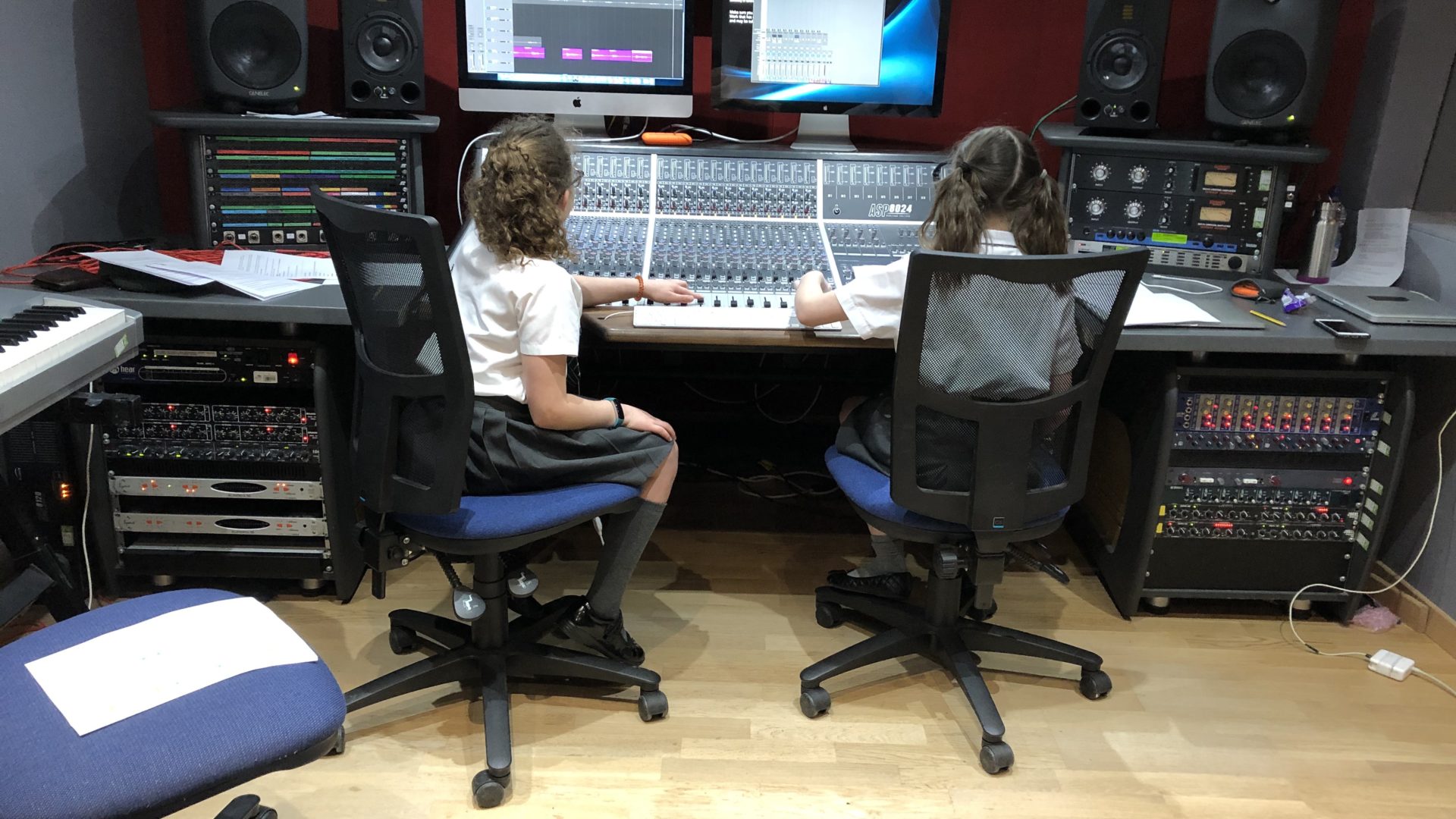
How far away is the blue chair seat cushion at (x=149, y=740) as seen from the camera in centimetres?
125

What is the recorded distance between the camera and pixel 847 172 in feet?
8.87

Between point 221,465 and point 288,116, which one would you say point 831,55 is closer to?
point 288,116

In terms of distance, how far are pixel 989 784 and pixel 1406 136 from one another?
1929 millimetres

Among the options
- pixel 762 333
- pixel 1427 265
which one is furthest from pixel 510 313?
pixel 1427 265

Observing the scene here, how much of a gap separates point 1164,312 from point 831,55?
993 mm

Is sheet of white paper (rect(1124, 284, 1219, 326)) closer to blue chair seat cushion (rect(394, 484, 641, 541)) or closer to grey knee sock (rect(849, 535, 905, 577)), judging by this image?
grey knee sock (rect(849, 535, 905, 577))

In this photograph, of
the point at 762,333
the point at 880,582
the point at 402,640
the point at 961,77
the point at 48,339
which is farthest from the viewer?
the point at 961,77

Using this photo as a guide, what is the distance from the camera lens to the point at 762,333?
6.91 feet

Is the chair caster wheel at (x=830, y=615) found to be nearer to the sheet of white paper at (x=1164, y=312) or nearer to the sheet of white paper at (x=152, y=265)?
the sheet of white paper at (x=1164, y=312)

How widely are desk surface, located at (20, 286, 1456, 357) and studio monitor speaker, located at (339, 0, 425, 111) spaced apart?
0.52 metres

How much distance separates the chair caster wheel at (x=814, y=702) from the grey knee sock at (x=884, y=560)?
426mm

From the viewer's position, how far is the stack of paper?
86.7 inches

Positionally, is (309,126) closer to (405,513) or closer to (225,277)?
(225,277)

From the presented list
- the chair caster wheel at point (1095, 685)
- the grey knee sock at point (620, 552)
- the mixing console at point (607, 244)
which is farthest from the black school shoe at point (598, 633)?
the chair caster wheel at point (1095, 685)
